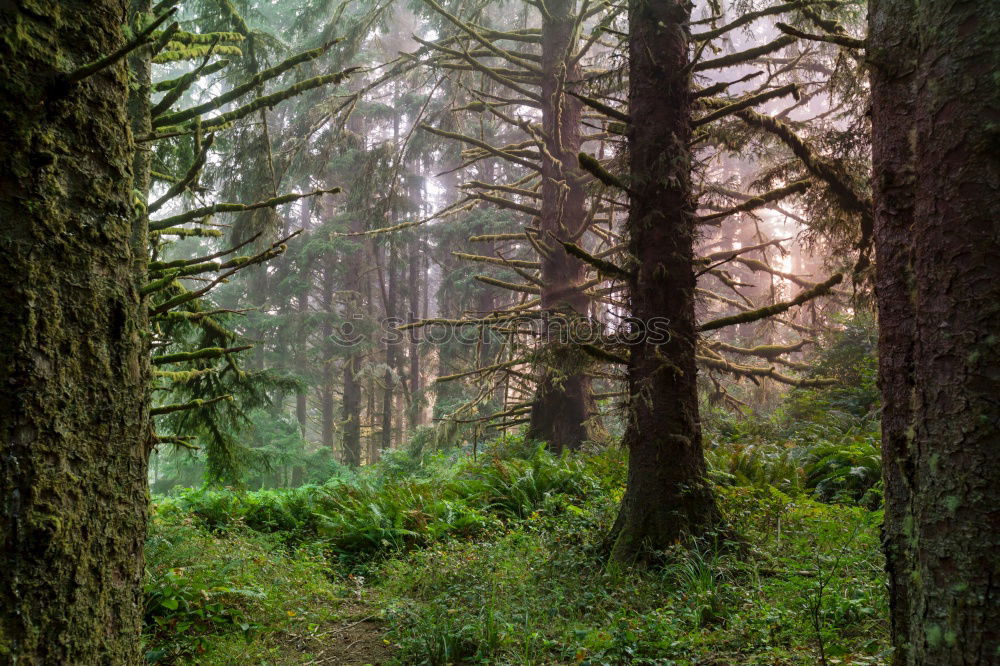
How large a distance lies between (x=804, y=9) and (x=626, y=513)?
4.21 m

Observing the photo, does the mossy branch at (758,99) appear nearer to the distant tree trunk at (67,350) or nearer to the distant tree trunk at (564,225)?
the distant tree trunk at (564,225)

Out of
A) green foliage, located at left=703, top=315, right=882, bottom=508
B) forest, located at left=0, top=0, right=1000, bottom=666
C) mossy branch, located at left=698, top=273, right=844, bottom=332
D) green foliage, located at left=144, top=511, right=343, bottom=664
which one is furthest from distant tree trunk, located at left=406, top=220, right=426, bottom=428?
mossy branch, located at left=698, top=273, right=844, bottom=332

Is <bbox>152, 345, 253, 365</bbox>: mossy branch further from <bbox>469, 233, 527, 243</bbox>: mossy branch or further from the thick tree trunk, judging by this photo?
<bbox>469, 233, 527, 243</bbox>: mossy branch

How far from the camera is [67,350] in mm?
1663

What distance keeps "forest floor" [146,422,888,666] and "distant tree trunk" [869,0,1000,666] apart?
120cm

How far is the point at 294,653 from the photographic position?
418 centimetres

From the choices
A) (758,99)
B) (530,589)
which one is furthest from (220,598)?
(758,99)

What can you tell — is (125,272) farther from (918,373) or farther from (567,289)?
(567,289)

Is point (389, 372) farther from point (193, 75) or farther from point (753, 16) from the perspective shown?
point (193, 75)

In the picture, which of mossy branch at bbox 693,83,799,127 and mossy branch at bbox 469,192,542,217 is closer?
mossy branch at bbox 693,83,799,127

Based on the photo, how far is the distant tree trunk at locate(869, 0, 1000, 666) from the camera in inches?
71.6

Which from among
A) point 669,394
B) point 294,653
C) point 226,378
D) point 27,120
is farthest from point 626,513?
point 226,378

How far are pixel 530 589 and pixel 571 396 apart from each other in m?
5.36

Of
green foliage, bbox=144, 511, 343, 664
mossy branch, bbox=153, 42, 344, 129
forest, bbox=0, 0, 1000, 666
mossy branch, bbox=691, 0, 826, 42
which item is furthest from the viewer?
mossy branch, bbox=691, 0, 826, 42
